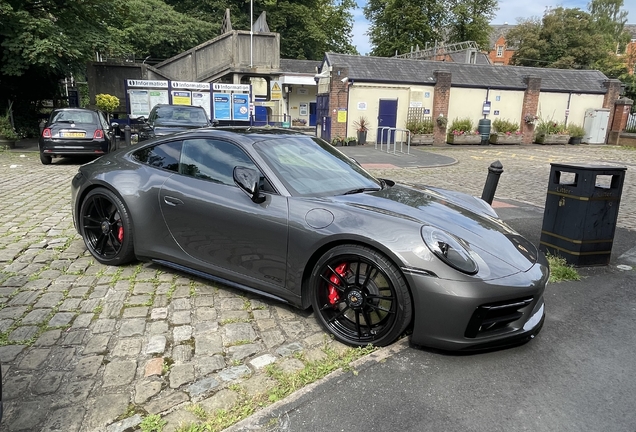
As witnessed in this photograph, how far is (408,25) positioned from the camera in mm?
47375

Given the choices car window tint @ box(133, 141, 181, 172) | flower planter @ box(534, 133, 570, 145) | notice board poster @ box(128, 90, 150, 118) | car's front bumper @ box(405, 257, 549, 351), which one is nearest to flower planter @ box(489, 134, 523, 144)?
flower planter @ box(534, 133, 570, 145)

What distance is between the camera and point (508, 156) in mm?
18578

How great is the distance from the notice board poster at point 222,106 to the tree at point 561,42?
43.9 m

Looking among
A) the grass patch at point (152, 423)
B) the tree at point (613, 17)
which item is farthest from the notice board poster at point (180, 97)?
the tree at point (613, 17)

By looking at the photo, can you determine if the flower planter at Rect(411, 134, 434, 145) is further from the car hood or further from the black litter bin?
the car hood

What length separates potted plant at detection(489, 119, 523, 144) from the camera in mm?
23875

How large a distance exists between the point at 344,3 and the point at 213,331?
57.0 meters

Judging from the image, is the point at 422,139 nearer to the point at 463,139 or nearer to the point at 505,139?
the point at 463,139

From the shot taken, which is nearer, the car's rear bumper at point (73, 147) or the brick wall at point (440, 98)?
the car's rear bumper at point (73, 147)

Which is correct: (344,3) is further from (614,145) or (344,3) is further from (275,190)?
(275,190)

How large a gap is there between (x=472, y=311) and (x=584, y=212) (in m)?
2.84

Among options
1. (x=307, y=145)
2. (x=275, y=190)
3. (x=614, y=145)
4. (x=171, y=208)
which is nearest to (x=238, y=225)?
(x=275, y=190)

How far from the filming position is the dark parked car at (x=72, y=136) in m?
11.6

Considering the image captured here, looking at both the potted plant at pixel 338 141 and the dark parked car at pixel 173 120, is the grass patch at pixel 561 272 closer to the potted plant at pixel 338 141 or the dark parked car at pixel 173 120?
the dark parked car at pixel 173 120
